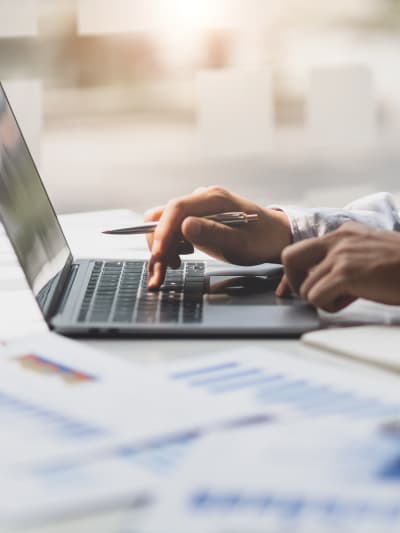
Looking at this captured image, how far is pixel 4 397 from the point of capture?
0.71m

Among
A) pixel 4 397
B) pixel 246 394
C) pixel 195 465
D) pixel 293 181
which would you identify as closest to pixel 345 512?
pixel 195 465

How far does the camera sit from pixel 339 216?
138 cm

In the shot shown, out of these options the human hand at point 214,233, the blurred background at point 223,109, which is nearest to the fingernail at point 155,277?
the human hand at point 214,233

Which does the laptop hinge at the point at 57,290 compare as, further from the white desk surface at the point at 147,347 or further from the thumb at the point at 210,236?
the thumb at the point at 210,236

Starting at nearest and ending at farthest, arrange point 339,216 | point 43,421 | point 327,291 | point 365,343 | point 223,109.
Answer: point 43,421 < point 365,343 < point 327,291 < point 339,216 < point 223,109

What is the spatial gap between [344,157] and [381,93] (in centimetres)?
28

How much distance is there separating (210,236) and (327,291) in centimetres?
27

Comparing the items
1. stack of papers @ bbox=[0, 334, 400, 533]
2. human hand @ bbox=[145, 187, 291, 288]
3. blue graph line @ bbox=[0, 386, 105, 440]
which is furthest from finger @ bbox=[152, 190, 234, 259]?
blue graph line @ bbox=[0, 386, 105, 440]

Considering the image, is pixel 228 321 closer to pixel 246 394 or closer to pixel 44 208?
pixel 246 394

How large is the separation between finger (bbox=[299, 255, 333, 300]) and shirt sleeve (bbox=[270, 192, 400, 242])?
315 mm

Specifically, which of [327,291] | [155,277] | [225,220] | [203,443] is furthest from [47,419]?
[225,220]

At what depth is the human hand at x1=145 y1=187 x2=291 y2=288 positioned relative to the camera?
1.18m

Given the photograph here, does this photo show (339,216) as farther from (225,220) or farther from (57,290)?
(57,290)

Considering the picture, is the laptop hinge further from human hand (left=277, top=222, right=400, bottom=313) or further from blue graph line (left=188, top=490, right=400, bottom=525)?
blue graph line (left=188, top=490, right=400, bottom=525)
